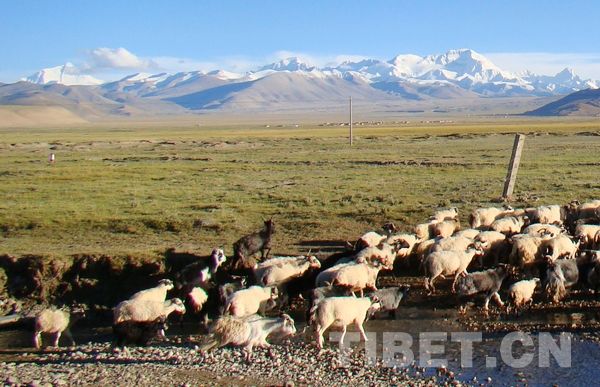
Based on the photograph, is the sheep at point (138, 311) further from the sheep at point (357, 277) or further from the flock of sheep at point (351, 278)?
the sheep at point (357, 277)

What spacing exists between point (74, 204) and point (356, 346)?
1619 centimetres

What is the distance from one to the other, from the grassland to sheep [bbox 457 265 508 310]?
216 inches

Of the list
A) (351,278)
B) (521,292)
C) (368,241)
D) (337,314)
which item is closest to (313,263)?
(351,278)

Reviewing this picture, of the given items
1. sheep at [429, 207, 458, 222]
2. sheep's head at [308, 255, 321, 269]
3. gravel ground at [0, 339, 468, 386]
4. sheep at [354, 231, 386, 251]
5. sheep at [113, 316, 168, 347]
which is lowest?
gravel ground at [0, 339, 468, 386]

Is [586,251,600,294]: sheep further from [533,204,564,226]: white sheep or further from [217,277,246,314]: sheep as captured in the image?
[217,277,246,314]: sheep

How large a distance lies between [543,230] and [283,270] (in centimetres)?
596

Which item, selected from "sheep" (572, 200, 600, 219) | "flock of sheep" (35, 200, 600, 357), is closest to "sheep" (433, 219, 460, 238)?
"flock of sheep" (35, 200, 600, 357)

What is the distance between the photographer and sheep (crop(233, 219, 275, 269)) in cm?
1506

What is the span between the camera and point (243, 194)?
2628 centimetres

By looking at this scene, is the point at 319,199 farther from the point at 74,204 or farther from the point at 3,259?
the point at 3,259

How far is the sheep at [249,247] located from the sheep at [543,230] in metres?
5.78

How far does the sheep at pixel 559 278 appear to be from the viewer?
40.8ft

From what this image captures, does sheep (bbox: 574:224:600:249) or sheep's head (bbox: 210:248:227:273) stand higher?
sheep (bbox: 574:224:600:249)

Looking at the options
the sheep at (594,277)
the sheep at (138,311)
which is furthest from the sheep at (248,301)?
the sheep at (594,277)
